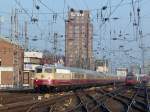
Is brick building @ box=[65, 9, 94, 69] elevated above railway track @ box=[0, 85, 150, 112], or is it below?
above

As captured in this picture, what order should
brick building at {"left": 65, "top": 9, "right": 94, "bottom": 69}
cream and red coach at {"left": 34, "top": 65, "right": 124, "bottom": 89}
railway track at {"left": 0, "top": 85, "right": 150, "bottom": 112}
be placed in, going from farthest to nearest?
brick building at {"left": 65, "top": 9, "right": 94, "bottom": 69}
cream and red coach at {"left": 34, "top": 65, "right": 124, "bottom": 89}
railway track at {"left": 0, "top": 85, "right": 150, "bottom": 112}

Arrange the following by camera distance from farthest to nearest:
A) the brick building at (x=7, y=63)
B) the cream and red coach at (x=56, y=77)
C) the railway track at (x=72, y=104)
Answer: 1. the brick building at (x=7, y=63)
2. the cream and red coach at (x=56, y=77)
3. the railway track at (x=72, y=104)

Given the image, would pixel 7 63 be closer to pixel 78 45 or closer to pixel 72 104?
pixel 78 45

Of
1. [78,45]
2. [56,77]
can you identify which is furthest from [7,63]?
[56,77]

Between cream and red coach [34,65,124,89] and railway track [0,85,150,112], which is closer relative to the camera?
railway track [0,85,150,112]

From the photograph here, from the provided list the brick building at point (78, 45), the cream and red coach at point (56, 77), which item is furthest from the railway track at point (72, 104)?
the brick building at point (78, 45)

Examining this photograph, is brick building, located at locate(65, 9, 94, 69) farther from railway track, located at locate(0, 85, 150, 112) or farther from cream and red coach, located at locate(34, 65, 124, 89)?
railway track, located at locate(0, 85, 150, 112)

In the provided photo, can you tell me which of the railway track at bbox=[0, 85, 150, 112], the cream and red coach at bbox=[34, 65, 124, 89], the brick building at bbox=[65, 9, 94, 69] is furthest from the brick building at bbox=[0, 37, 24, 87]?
the railway track at bbox=[0, 85, 150, 112]

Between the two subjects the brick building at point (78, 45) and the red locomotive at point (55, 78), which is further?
the brick building at point (78, 45)

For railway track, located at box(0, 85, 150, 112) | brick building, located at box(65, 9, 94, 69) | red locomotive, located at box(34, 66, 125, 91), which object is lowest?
railway track, located at box(0, 85, 150, 112)

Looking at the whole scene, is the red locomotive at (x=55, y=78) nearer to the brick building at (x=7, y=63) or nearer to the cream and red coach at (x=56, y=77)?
the cream and red coach at (x=56, y=77)

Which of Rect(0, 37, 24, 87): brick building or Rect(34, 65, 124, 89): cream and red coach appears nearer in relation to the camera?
Rect(34, 65, 124, 89): cream and red coach

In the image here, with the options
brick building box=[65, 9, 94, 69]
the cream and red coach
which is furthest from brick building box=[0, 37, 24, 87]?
the cream and red coach

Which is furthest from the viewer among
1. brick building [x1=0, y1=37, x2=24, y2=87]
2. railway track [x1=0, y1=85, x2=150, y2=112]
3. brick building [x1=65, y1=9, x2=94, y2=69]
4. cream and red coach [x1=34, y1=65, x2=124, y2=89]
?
brick building [x1=65, y1=9, x2=94, y2=69]
